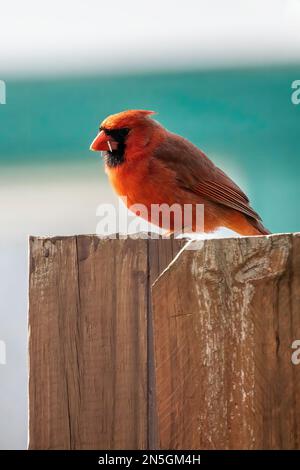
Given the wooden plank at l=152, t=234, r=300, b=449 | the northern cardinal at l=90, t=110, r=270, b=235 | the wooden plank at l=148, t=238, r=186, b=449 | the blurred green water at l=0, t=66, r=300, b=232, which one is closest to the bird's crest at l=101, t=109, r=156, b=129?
the northern cardinal at l=90, t=110, r=270, b=235

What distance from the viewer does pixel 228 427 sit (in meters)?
2.03

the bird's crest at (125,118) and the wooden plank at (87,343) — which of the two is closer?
the wooden plank at (87,343)

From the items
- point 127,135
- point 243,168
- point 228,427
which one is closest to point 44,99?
point 243,168

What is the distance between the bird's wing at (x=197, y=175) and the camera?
164 inches

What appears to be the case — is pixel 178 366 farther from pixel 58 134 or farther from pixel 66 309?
pixel 58 134

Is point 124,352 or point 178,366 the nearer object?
point 178,366

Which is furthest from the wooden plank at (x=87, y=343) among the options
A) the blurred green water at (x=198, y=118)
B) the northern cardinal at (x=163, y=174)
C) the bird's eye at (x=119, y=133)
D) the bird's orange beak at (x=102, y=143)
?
the blurred green water at (x=198, y=118)

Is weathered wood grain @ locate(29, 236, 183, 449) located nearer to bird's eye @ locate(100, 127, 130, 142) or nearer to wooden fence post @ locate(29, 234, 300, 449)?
wooden fence post @ locate(29, 234, 300, 449)

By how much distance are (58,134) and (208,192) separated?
1.57 metres

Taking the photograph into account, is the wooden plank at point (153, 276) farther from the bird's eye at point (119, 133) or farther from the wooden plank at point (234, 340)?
the bird's eye at point (119, 133)

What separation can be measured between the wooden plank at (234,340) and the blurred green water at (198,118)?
3023 millimetres

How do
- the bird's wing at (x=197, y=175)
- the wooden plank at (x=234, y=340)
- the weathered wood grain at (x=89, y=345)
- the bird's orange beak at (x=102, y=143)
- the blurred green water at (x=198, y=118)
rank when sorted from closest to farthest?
the wooden plank at (x=234, y=340), the weathered wood grain at (x=89, y=345), the bird's orange beak at (x=102, y=143), the bird's wing at (x=197, y=175), the blurred green water at (x=198, y=118)

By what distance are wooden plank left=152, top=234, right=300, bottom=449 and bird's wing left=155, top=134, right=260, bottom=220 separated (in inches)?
84.0
